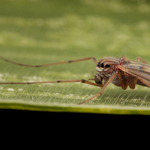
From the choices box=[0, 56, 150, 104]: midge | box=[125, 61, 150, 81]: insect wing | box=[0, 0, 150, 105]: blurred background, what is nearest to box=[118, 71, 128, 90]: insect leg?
box=[0, 56, 150, 104]: midge

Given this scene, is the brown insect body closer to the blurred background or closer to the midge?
the midge

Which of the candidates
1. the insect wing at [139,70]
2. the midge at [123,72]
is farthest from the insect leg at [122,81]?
the insect wing at [139,70]

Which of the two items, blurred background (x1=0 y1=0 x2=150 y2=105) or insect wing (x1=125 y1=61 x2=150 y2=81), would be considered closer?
insect wing (x1=125 y1=61 x2=150 y2=81)

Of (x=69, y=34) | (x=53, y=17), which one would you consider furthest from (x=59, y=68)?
(x=53, y=17)

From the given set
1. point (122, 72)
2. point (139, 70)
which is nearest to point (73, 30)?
point (122, 72)

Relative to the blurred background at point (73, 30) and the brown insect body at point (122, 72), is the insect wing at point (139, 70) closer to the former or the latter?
the brown insect body at point (122, 72)

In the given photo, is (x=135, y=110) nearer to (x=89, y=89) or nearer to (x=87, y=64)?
(x=89, y=89)
